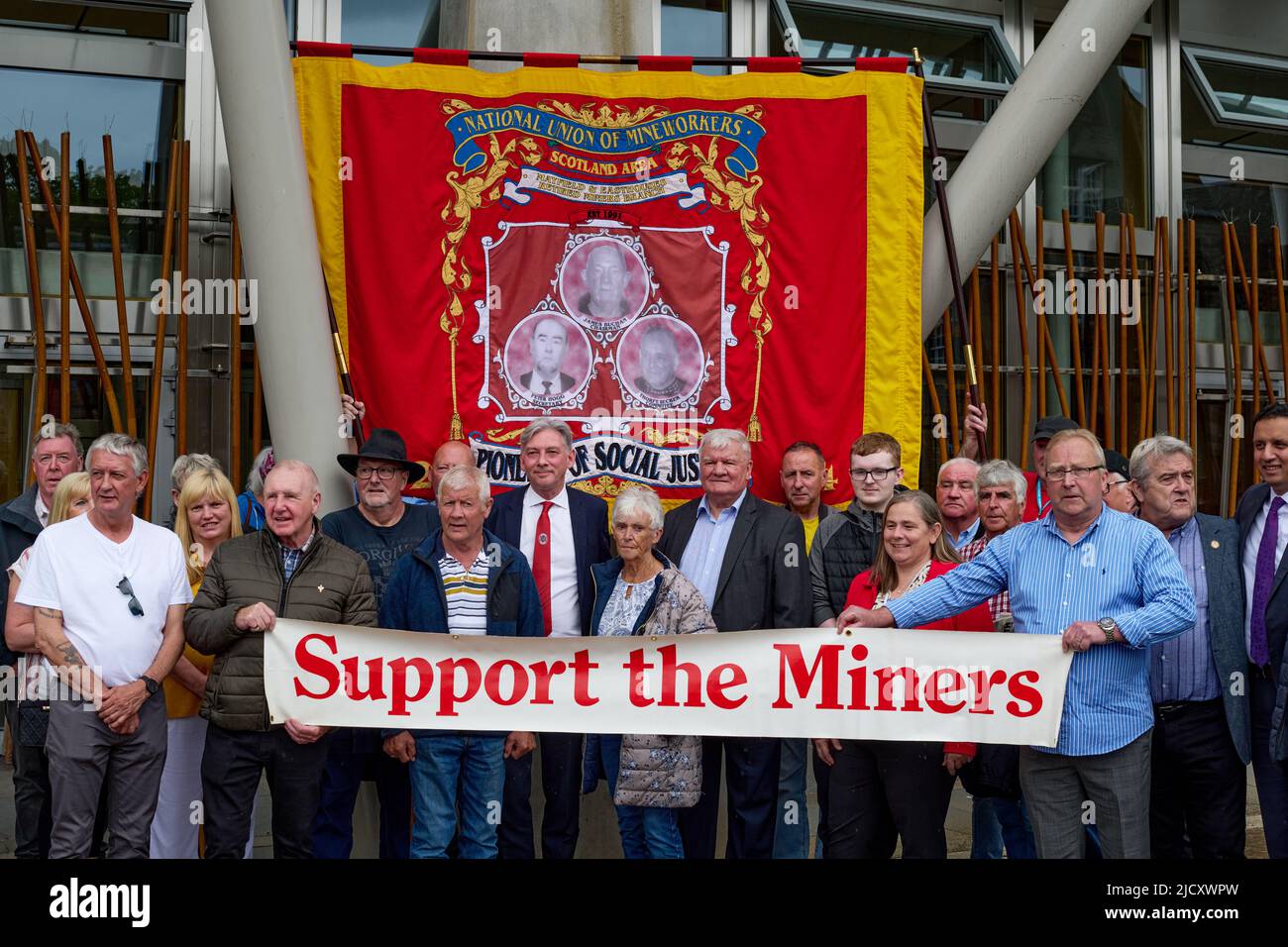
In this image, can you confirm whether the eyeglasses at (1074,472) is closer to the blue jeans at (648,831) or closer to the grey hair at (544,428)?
the blue jeans at (648,831)

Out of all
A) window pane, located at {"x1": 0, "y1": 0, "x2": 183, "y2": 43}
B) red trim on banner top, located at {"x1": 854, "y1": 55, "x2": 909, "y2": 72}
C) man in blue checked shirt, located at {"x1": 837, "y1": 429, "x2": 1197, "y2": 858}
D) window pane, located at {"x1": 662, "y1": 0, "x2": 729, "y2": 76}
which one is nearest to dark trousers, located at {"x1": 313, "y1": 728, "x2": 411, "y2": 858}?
man in blue checked shirt, located at {"x1": 837, "y1": 429, "x2": 1197, "y2": 858}

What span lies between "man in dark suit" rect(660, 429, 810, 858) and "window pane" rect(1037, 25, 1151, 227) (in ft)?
18.6

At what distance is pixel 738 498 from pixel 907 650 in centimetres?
109

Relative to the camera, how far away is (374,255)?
652 centimetres

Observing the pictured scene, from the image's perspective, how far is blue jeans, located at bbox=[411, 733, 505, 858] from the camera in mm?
4809

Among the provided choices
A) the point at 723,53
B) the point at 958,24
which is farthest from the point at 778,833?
the point at 958,24

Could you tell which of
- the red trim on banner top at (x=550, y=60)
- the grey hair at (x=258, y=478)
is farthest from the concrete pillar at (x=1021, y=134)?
the grey hair at (x=258, y=478)

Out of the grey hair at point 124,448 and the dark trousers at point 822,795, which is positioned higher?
the grey hair at point 124,448

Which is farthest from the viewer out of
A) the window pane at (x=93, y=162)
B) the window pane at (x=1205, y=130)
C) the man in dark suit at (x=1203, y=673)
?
the window pane at (x=1205, y=130)

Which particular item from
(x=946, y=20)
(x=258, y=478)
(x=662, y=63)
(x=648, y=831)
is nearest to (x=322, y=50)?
(x=662, y=63)

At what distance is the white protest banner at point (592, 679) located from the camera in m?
4.55

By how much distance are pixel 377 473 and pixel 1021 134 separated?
433 centimetres

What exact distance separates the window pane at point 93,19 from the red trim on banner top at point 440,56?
2632 mm

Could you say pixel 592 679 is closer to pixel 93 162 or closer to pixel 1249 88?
pixel 93 162
